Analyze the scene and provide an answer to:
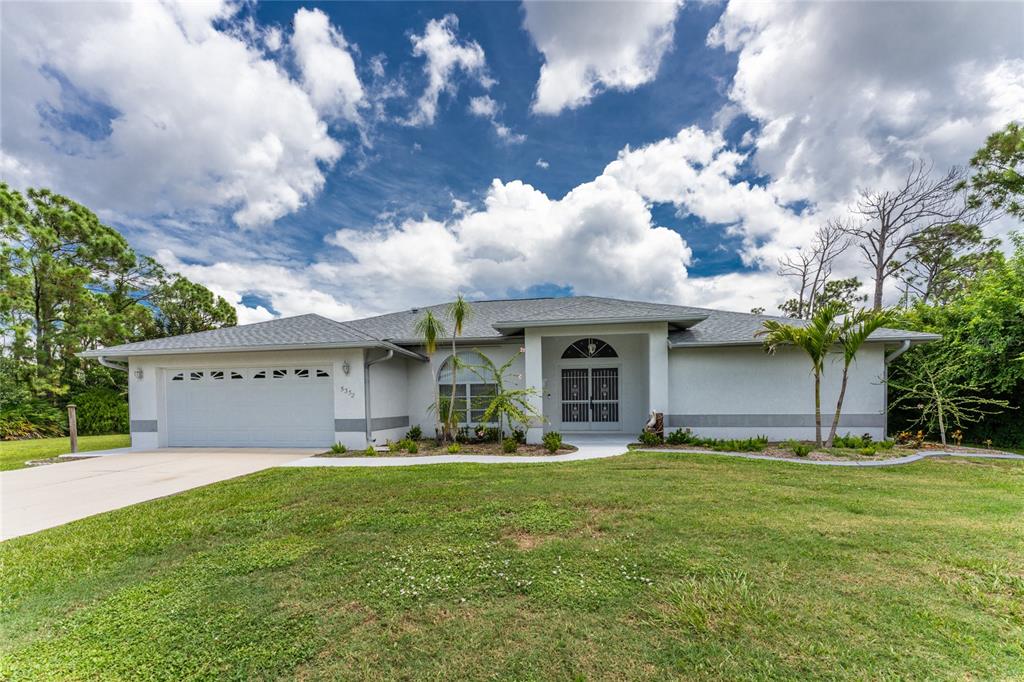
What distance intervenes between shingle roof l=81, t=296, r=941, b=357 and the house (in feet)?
0.15

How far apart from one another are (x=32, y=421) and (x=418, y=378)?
15818mm

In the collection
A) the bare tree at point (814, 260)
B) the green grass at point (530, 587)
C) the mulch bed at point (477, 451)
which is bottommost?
the mulch bed at point (477, 451)

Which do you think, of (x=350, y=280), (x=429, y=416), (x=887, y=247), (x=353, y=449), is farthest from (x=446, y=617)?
(x=887, y=247)

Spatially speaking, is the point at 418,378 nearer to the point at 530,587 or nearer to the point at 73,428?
the point at 73,428

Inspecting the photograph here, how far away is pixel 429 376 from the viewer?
12.5 meters

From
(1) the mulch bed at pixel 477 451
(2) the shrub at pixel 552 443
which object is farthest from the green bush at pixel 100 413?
(2) the shrub at pixel 552 443

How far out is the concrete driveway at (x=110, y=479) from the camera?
18.7ft

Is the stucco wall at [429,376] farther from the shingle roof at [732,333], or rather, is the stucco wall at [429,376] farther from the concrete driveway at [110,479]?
the shingle roof at [732,333]

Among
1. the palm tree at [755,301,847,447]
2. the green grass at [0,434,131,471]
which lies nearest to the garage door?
the green grass at [0,434,131,471]

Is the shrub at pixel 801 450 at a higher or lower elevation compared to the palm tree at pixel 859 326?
lower

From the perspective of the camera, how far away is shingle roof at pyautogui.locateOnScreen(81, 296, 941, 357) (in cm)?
1033

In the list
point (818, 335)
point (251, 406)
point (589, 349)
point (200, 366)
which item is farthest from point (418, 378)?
point (818, 335)

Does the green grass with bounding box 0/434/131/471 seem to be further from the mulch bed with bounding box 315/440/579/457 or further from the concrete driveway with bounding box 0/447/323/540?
the mulch bed with bounding box 315/440/579/457

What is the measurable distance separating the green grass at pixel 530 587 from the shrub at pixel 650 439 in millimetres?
4375
